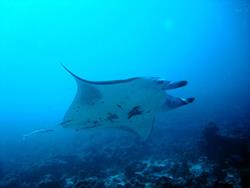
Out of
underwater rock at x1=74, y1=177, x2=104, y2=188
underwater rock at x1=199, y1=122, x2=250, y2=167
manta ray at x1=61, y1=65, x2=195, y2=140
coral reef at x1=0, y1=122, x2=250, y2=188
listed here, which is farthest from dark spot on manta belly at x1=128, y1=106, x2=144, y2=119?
underwater rock at x1=199, y1=122, x2=250, y2=167

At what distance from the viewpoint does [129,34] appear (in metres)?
98.6

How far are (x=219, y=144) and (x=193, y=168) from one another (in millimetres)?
1798

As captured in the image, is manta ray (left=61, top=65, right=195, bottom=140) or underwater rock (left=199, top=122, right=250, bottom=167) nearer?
manta ray (left=61, top=65, right=195, bottom=140)

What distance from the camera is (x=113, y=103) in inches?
173

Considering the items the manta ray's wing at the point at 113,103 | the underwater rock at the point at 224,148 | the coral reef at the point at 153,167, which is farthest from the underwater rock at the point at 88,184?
the underwater rock at the point at 224,148

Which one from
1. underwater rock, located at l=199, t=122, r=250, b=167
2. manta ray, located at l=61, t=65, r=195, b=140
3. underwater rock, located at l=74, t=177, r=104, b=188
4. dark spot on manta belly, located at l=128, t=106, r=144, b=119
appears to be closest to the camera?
manta ray, located at l=61, t=65, r=195, b=140

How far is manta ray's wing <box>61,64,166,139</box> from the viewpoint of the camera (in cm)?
419

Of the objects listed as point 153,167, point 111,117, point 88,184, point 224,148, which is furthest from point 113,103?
point 224,148

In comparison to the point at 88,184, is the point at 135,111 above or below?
above

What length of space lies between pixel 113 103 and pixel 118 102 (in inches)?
4.3

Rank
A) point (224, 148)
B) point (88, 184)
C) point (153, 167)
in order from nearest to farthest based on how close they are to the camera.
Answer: point (88, 184), point (153, 167), point (224, 148)

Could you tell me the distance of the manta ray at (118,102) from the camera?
4191mm

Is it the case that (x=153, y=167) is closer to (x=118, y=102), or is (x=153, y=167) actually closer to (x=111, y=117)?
(x=111, y=117)

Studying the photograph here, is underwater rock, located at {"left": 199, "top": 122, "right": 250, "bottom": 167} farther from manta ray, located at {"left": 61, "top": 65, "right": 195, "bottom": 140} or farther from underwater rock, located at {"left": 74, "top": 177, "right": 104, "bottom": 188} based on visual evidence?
underwater rock, located at {"left": 74, "top": 177, "right": 104, "bottom": 188}
